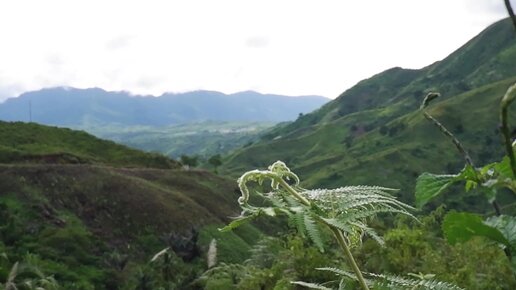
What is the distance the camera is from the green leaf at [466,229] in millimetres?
1188

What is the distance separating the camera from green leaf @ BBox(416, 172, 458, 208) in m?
1.24

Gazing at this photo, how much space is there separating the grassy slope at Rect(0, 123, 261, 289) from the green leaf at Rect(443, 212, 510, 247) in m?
26.4

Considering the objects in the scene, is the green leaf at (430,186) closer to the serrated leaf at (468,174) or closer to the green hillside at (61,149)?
the serrated leaf at (468,174)

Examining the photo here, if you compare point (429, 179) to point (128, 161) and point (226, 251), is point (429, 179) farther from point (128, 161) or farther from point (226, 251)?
point (128, 161)

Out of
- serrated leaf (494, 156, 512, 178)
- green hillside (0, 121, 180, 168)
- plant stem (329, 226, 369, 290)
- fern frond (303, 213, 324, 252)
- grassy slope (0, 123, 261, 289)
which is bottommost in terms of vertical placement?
grassy slope (0, 123, 261, 289)

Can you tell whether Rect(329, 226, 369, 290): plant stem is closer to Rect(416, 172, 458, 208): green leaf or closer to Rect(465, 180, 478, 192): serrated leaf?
Rect(416, 172, 458, 208): green leaf

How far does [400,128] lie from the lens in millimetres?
120312

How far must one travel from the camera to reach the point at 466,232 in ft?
4.04

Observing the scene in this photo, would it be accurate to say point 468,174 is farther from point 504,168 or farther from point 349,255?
point 349,255

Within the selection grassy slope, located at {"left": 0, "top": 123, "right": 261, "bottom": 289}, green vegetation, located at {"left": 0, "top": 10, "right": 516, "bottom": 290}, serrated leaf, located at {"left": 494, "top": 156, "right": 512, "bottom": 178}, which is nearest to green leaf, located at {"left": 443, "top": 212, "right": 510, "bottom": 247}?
green vegetation, located at {"left": 0, "top": 10, "right": 516, "bottom": 290}

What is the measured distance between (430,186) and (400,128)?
4822 inches

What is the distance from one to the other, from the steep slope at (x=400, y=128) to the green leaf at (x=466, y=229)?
67.1 meters

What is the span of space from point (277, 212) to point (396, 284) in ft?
1.22

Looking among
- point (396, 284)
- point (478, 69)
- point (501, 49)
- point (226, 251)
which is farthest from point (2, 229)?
point (501, 49)
